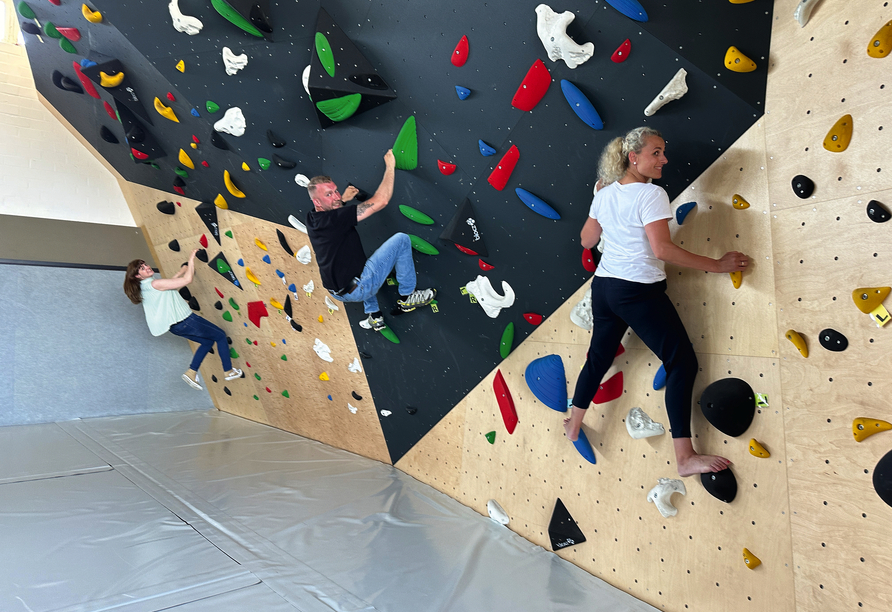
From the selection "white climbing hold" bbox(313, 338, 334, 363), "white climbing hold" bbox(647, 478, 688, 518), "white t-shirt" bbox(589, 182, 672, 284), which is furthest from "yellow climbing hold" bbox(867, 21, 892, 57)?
"white climbing hold" bbox(313, 338, 334, 363)

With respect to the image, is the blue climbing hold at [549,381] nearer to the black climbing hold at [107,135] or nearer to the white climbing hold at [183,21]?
the white climbing hold at [183,21]

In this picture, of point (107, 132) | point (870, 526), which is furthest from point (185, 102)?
point (870, 526)

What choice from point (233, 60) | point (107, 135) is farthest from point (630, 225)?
point (107, 135)

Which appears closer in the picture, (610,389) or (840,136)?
(840,136)

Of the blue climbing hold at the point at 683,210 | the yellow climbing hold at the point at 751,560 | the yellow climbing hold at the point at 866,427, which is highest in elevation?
the blue climbing hold at the point at 683,210

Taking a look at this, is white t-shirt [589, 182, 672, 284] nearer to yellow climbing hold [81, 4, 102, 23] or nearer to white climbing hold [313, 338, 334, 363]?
white climbing hold [313, 338, 334, 363]

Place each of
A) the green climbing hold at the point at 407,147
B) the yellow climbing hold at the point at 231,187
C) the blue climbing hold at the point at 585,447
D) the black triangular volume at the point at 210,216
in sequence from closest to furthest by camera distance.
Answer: the blue climbing hold at the point at 585,447
the green climbing hold at the point at 407,147
the yellow climbing hold at the point at 231,187
the black triangular volume at the point at 210,216

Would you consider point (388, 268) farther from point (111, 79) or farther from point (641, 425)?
point (111, 79)

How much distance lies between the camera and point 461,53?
7.26 ft

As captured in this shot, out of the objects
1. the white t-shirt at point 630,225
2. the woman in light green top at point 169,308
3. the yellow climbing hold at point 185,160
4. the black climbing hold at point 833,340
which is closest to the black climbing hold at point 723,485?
the black climbing hold at point 833,340

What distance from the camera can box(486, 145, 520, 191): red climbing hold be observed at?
7.66 feet

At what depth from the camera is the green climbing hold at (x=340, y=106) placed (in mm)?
2572

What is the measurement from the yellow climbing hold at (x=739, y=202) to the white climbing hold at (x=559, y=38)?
709 mm

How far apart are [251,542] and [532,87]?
2.36 m
